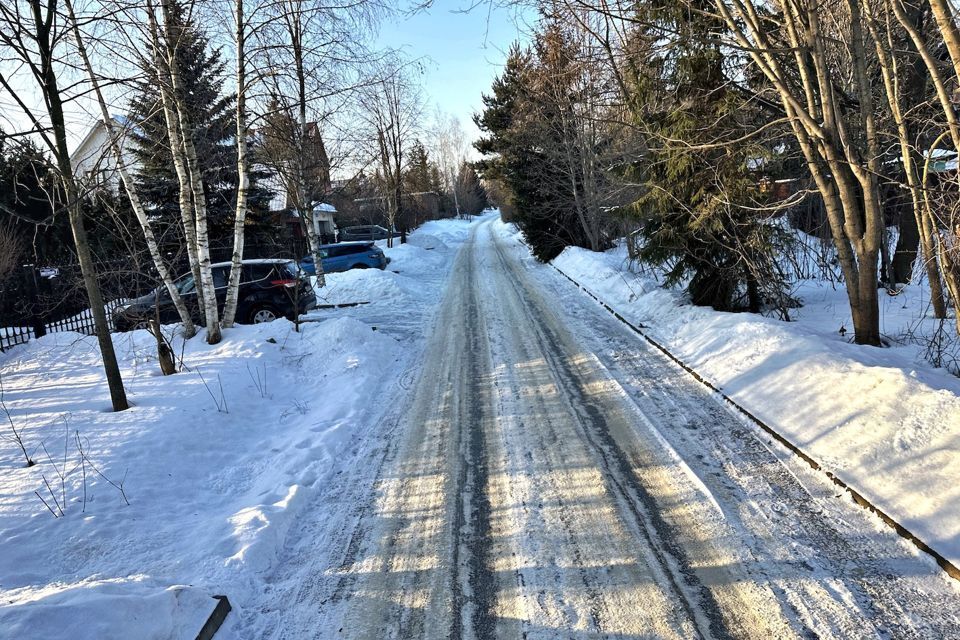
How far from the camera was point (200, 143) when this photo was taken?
423 inches

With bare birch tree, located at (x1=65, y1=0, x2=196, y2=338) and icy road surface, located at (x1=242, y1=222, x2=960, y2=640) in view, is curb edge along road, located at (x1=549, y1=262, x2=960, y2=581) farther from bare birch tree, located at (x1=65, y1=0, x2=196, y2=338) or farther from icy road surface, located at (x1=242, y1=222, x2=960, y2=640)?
bare birch tree, located at (x1=65, y1=0, x2=196, y2=338)

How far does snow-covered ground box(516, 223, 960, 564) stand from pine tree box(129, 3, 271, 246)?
861 cm

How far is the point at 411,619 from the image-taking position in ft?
10.1

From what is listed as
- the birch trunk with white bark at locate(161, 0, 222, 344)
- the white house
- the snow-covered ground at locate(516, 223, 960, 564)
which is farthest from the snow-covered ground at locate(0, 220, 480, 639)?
the snow-covered ground at locate(516, 223, 960, 564)

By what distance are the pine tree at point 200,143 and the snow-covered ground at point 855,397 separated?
8606mm

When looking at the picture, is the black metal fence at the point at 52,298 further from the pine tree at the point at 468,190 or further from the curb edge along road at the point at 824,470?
the pine tree at the point at 468,190

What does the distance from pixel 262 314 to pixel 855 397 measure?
37.9ft

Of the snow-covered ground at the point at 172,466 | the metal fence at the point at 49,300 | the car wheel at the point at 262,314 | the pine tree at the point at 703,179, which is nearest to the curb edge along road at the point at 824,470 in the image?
the pine tree at the point at 703,179

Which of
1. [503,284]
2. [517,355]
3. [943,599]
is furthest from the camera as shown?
[503,284]

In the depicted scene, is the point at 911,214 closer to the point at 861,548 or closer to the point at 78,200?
the point at 861,548

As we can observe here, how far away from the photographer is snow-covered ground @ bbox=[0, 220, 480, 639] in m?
3.11

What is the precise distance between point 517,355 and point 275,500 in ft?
15.4

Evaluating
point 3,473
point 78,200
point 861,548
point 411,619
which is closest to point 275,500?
point 411,619

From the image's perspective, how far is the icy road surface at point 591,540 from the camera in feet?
9.64
